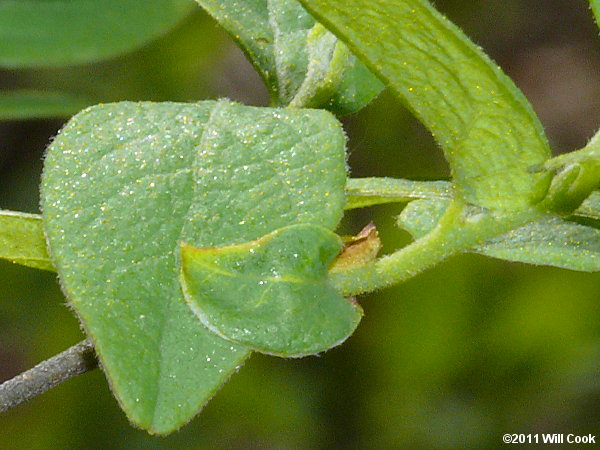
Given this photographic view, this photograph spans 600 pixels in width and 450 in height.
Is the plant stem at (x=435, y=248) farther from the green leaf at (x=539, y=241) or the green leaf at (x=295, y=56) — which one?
the green leaf at (x=295, y=56)

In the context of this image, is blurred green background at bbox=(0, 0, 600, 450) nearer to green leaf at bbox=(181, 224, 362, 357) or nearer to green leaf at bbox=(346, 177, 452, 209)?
green leaf at bbox=(346, 177, 452, 209)

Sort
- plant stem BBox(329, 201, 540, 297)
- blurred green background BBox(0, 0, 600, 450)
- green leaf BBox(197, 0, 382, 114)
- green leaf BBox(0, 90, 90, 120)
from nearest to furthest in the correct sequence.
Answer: plant stem BBox(329, 201, 540, 297) → green leaf BBox(197, 0, 382, 114) → green leaf BBox(0, 90, 90, 120) → blurred green background BBox(0, 0, 600, 450)

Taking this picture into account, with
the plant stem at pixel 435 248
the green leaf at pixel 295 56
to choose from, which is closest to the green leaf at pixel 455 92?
the plant stem at pixel 435 248

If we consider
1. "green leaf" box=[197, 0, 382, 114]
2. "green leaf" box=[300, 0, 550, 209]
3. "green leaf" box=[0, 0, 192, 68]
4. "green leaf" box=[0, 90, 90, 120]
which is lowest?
"green leaf" box=[0, 90, 90, 120]

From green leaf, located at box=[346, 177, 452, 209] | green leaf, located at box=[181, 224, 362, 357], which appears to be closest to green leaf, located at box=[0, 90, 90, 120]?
green leaf, located at box=[346, 177, 452, 209]

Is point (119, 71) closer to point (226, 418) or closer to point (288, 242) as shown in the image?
point (226, 418)

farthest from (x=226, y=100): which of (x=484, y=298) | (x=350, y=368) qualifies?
(x=350, y=368)

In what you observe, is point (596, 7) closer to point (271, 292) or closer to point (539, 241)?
point (539, 241)
